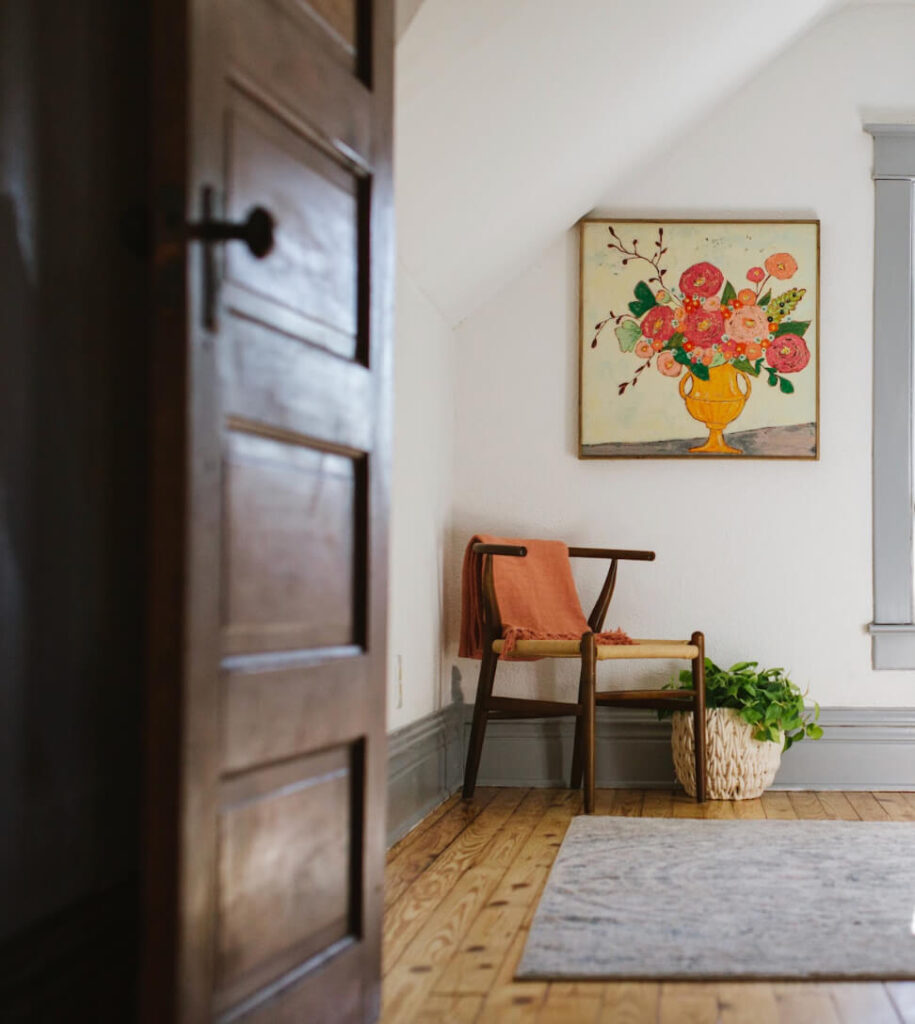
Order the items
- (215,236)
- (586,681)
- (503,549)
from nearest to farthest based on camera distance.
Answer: (215,236) → (586,681) → (503,549)

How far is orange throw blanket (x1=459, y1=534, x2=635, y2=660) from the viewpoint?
3.89m

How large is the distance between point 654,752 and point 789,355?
140 cm

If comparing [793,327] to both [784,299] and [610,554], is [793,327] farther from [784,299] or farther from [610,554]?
[610,554]

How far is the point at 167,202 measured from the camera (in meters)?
1.28

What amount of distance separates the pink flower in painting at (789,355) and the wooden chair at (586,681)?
0.83m

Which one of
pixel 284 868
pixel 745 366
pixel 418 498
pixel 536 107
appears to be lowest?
pixel 284 868

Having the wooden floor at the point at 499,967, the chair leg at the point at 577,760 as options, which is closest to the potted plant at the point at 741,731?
the chair leg at the point at 577,760

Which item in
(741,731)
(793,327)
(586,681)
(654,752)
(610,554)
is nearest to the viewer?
(586,681)

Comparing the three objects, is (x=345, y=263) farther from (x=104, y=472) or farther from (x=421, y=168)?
(x=421, y=168)

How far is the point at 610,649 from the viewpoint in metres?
3.59

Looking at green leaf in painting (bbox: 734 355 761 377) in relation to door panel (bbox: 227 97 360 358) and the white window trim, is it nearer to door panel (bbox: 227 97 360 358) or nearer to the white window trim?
the white window trim

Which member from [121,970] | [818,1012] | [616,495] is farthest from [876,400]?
[121,970]

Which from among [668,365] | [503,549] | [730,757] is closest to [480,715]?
[503,549]

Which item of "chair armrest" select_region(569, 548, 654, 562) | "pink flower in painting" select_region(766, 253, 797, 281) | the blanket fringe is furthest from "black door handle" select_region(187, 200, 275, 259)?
"pink flower in painting" select_region(766, 253, 797, 281)
